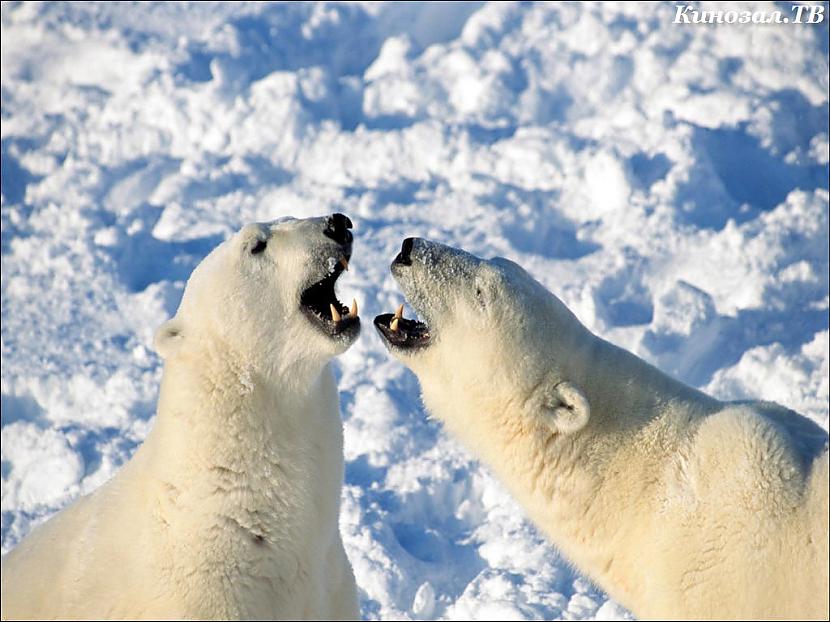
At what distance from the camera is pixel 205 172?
17719 millimetres

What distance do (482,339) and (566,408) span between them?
1.32 feet

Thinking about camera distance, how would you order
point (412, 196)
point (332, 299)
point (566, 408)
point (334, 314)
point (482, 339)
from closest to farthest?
point (566, 408) → point (482, 339) → point (334, 314) → point (332, 299) → point (412, 196)

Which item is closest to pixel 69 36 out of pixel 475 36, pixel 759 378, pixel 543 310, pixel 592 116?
pixel 475 36

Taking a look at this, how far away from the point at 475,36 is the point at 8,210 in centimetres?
819

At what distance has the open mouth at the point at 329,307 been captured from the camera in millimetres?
4348

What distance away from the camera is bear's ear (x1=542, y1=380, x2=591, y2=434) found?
13.3ft

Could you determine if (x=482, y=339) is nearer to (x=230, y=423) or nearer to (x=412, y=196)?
(x=230, y=423)

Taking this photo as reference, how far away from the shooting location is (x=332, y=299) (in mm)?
4492

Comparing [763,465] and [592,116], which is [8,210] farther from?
[763,465]

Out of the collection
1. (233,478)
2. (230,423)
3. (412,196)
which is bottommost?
(412,196)

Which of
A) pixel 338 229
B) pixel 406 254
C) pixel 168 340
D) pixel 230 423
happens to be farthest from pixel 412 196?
pixel 230 423

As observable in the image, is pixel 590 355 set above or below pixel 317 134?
above

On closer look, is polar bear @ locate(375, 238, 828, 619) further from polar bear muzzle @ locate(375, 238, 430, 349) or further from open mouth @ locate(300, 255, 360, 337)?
open mouth @ locate(300, 255, 360, 337)

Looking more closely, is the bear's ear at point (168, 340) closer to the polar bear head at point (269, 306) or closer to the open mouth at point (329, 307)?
the polar bear head at point (269, 306)
